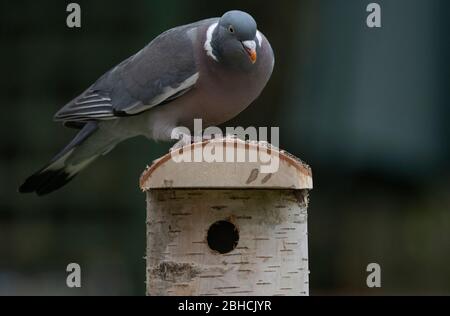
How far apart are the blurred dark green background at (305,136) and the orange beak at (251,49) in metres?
2.71

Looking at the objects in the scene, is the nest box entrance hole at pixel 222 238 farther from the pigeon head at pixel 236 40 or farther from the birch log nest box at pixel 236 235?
the pigeon head at pixel 236 40

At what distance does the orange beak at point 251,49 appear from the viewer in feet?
12.4

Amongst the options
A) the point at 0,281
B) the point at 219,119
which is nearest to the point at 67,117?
the point at 219,119

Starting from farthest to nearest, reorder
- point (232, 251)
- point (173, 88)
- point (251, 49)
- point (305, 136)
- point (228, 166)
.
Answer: point (305, 136)
point (173, 88)
point (251, 49)
point (232, 251)
point (228, 166)

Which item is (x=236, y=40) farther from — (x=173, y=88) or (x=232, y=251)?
(x=232, y=251)

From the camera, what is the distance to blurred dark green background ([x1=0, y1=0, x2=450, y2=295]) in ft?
21.5

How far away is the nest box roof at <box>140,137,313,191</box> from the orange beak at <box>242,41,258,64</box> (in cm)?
64

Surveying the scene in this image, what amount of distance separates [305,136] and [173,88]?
9.27 ft

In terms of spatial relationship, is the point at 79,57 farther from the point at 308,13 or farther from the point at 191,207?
the point at 191,207

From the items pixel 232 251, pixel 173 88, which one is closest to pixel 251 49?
pixel 173 88

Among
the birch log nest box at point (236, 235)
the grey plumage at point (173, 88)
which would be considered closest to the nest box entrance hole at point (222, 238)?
the birch log nest box at point (236, 235)

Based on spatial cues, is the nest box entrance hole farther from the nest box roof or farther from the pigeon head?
the pigeon head

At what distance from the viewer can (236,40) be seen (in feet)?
12.6
